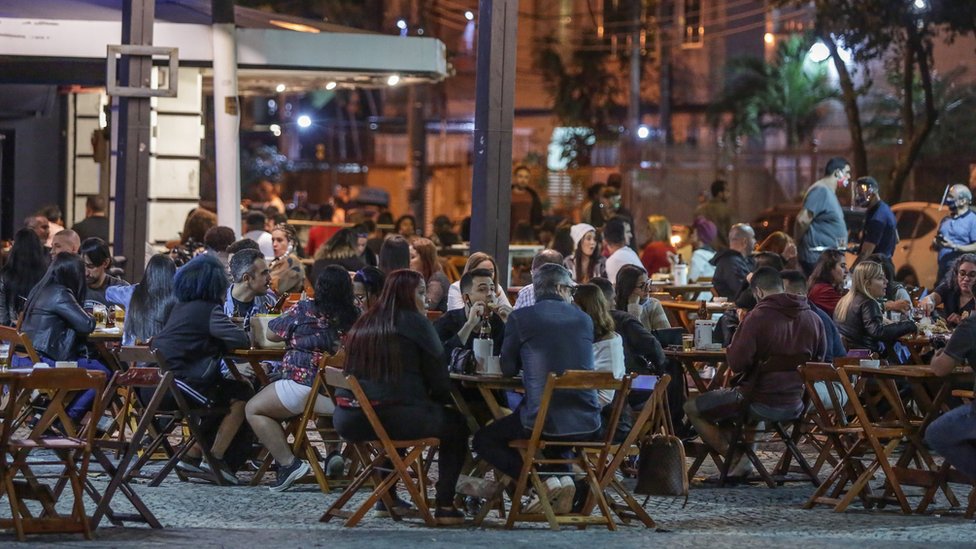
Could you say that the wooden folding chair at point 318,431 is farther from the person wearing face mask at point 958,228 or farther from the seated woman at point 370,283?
the person wearing face mask at point 958,228

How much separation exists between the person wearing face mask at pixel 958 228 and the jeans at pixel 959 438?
765 cm

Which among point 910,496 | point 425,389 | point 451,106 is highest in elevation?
point 451,106

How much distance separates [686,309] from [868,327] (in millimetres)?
3271

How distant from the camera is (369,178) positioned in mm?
50312

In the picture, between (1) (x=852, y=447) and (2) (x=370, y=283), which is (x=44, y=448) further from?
(1) (x=852, y=447)

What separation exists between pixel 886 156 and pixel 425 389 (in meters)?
29.1

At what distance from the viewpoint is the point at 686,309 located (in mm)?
15633

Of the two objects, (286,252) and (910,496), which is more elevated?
(286,252)

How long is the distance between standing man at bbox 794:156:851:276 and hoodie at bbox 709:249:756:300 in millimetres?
1012

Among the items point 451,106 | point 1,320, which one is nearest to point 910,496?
point 1,320

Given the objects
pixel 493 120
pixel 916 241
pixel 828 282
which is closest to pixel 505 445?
pixel 493 120

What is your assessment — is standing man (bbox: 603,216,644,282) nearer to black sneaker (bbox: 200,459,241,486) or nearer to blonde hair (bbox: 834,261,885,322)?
blonde hair (bbox: 834,261,885,322)

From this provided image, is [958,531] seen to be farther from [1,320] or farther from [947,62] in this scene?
[947,62]

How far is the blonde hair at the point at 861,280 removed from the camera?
12.6 metres
